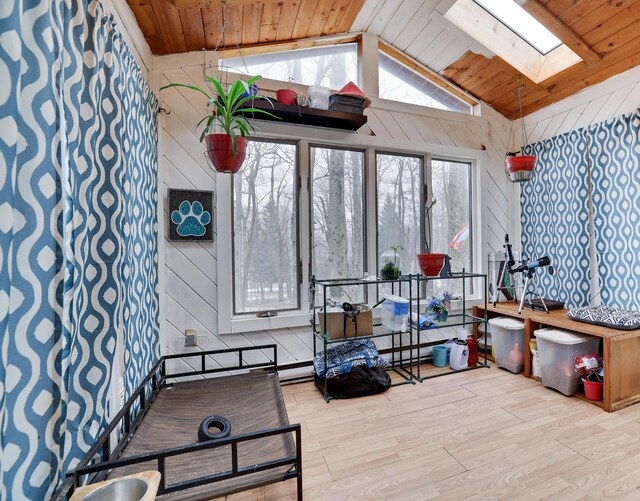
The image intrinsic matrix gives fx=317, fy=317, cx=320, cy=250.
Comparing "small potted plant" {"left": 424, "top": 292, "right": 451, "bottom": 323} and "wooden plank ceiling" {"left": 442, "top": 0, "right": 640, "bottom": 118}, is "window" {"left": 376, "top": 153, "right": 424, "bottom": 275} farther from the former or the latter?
"wooden plank ceiling" {"left": 442, "top": 0, "right": 640, "bottom": 118}

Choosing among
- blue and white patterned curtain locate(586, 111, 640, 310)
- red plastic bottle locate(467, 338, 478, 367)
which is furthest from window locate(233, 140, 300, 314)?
blue and white patterned curtain locate(586, 111, 640, 310)

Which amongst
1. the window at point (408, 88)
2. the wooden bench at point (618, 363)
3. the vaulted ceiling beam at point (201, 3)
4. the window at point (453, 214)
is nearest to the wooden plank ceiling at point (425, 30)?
the vaulted ceiling beam at point (201, 3)

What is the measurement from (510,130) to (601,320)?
2.20 metres

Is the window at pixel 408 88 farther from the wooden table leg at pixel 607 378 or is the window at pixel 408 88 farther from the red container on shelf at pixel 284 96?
the wooden table leg at pixel 607 378

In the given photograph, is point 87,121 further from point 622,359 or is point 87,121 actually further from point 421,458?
point 622,359

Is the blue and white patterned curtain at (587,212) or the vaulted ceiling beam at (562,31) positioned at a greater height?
the vaulted ceiling beam at (562,31)

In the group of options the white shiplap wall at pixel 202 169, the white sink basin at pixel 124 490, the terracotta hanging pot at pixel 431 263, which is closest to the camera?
the white sink basin at pixel 124 490

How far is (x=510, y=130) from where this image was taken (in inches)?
139

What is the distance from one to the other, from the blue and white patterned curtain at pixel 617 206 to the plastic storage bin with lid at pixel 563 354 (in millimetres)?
608

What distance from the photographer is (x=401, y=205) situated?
10.1ft

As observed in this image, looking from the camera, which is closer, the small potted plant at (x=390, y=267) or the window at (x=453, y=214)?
the small potted plant at (x=390, y=267)

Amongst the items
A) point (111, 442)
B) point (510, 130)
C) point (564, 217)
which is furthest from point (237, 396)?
point (510, 130)

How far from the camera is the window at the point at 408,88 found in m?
3.07

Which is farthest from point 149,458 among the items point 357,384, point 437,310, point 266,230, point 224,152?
point 437,310
